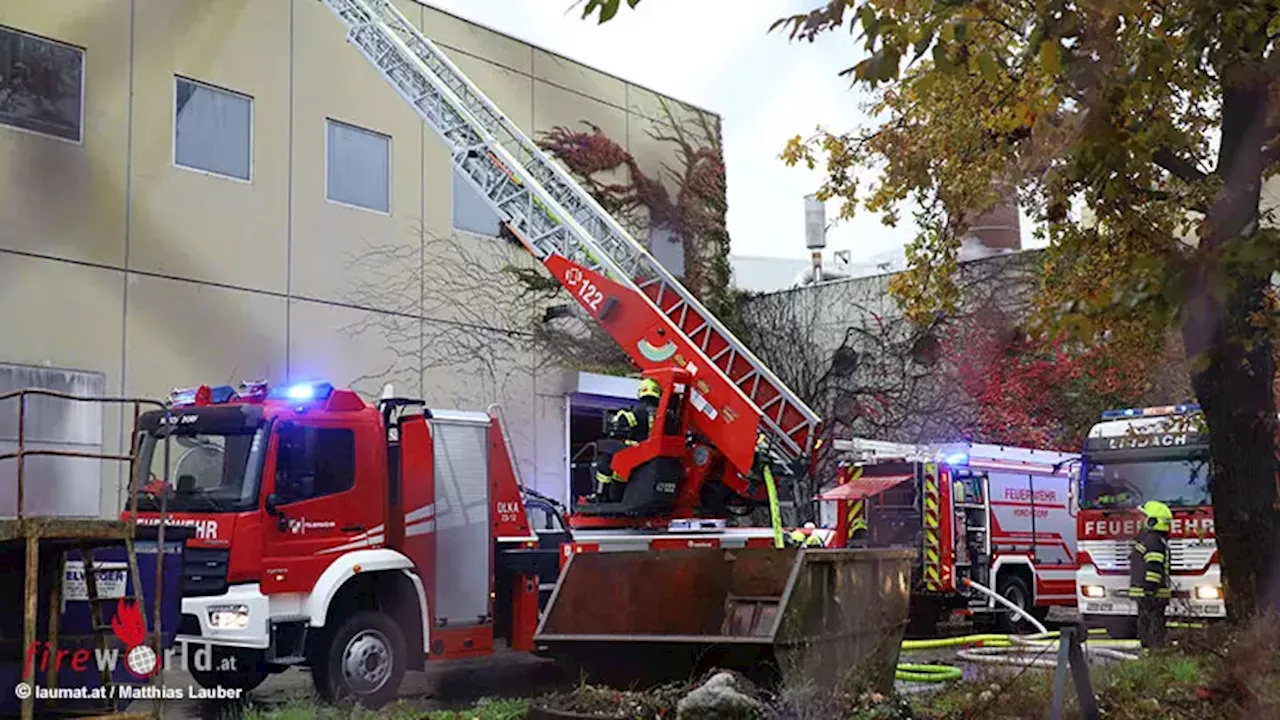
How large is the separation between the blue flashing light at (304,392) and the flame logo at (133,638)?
9.43 ft

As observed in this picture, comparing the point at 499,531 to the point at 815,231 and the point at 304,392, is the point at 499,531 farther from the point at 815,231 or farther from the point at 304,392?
the point at 815,231

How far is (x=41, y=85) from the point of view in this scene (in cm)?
1512

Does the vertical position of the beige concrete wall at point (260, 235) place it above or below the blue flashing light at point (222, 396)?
above

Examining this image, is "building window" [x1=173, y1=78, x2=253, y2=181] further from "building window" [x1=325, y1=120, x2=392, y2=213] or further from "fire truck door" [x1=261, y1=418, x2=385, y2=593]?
"fire truck door" [x1=261, y1=418, x2=385, y2=593]

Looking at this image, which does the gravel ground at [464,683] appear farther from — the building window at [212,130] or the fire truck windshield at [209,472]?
the building window at [212,130]

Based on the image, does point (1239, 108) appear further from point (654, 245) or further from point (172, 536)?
point (654, 245)

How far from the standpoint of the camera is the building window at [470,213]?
66.0 feet

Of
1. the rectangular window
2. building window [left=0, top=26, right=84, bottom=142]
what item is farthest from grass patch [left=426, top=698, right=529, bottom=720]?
building window [left=0, top=26, right=84, bottom=142]

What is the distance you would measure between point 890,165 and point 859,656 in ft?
14.6

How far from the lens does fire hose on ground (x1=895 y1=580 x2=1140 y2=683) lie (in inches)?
433

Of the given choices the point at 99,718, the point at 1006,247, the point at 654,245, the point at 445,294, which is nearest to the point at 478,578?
the point at 99,718

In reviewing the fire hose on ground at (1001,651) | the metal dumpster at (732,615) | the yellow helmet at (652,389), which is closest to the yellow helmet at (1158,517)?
the fire hose on ground at (1001,651)

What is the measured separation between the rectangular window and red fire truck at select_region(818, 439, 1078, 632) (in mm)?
7417

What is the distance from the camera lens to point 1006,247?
80.9 ft
